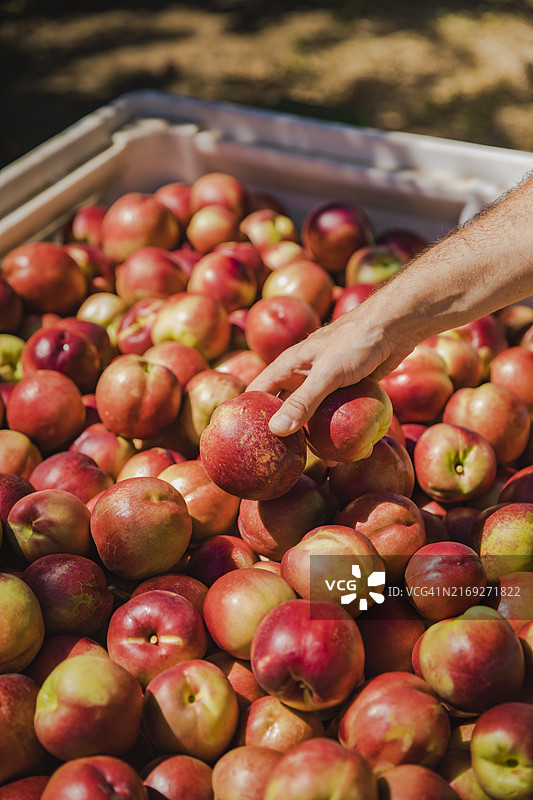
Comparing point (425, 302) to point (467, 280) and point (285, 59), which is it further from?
point (285, 59)

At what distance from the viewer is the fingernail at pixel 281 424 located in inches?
66.2

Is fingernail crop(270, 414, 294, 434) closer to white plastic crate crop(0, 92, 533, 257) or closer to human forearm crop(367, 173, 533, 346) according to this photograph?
human forearm crop(367, 173, 533, 346)

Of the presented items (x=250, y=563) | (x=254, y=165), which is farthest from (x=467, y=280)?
(x=254, y=165)

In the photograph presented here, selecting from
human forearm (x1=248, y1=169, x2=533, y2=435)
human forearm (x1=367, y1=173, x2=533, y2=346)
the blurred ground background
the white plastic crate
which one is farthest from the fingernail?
the blurred ground background

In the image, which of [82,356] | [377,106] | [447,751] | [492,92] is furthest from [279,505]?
[492,92]

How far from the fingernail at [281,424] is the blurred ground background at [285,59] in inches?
187

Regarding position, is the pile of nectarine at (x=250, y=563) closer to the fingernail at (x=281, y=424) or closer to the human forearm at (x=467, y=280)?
the fingernail at (x=281, y=424)

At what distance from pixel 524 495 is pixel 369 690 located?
83cm

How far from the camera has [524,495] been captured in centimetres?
203

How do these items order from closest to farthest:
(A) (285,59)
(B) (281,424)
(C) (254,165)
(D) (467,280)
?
(B) (281,424), (D) (467,280), (C) (254,165), (A) (285,59)

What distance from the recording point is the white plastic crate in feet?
10.4

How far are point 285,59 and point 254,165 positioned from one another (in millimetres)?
4099

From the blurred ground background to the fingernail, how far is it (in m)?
4.74

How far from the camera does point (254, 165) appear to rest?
3.60 metres
